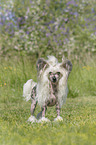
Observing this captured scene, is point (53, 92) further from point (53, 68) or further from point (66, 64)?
point (66, 64)

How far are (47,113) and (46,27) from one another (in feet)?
32.0

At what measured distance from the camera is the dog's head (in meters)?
4.32

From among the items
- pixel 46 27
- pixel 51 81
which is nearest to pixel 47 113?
pixel 51 81

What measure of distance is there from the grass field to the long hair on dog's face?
525mm

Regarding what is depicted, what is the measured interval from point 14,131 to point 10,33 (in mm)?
11544

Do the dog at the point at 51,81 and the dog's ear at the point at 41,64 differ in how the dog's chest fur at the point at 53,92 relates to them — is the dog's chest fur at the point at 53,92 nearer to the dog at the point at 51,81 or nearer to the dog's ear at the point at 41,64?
the dog at the point at 51,81

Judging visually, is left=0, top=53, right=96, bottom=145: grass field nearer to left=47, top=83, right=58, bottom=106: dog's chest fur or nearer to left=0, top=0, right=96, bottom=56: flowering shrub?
left=47, top=83, right=58, bottom=106: dog's chest fur

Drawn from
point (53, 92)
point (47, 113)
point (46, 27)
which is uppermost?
point (46, 27)

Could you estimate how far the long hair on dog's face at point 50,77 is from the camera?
14.3ft

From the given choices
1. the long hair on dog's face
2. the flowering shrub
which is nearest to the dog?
Result: the long hair on dog's face

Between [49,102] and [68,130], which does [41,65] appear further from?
[68,130]

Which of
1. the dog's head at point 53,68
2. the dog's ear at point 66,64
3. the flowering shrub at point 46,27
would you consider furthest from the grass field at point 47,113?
the flowering shrub at point 46,27

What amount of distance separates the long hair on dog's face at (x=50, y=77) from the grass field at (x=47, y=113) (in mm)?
525

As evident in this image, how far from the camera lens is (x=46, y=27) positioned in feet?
48.6
